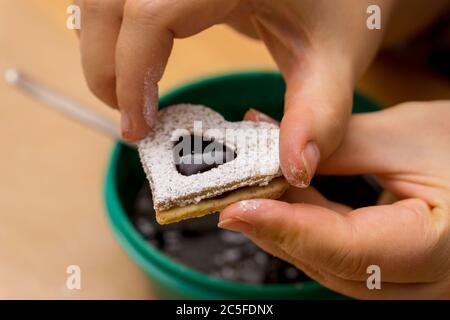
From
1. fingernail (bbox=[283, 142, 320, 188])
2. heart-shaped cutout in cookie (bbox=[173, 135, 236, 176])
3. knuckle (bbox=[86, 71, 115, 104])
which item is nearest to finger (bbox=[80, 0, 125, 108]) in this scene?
knuckle (bbox=[86, 71, 115, 104])

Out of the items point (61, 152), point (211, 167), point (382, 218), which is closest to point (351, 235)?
point (382, 218)

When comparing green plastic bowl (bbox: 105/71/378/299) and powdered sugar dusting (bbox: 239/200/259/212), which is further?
green plastic bowl (bbox: 105/71/378/299)

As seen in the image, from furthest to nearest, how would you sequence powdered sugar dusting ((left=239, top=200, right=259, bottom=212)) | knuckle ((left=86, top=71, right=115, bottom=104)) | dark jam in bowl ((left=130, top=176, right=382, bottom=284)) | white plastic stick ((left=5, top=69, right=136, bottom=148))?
1. white plastic stick ((left=5, top=69, right=136, bottom=148))
2. dark jam in bowl ((left=130, top=176, right=382, bottom=284))
3. knuckle ((left=86, top=71, right=115, bottom=104))
4. powdered sugar dusting ((left=239, top=200, right=259, bottom=212))

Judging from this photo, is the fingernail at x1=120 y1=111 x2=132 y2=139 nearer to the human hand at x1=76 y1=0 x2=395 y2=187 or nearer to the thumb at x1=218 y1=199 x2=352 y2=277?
the human hand at x1=76 y1=0 x2=395 y2=187

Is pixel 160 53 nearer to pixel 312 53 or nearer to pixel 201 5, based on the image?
pixel 201 5

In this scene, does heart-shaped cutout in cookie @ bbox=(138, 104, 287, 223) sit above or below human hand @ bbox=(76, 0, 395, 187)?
below
